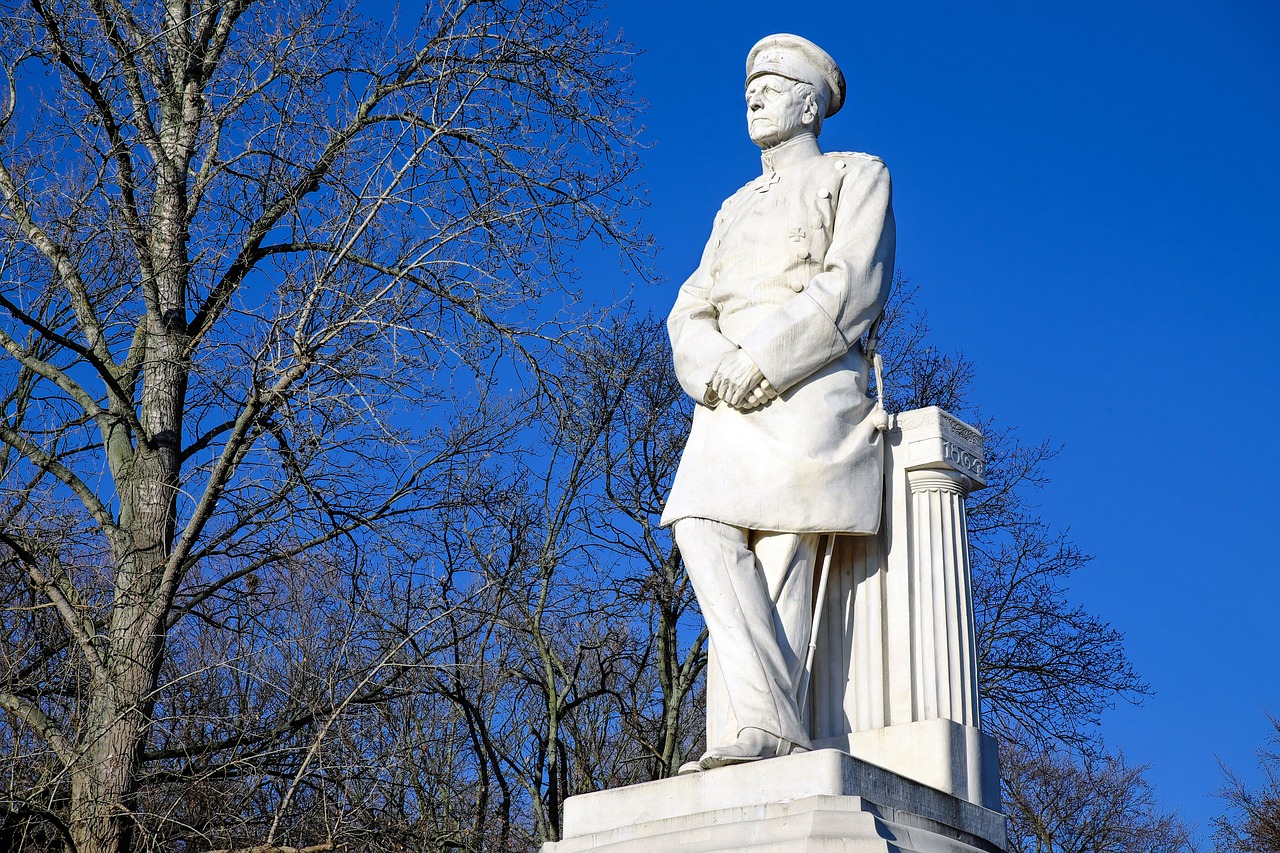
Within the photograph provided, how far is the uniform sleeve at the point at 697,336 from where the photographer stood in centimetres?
507

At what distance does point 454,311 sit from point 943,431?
15.6ft

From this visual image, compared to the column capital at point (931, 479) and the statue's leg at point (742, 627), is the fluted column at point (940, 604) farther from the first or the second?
the statue's leg at point (742, 627)

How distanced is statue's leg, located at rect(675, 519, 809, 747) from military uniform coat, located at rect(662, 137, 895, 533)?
0.08 meters

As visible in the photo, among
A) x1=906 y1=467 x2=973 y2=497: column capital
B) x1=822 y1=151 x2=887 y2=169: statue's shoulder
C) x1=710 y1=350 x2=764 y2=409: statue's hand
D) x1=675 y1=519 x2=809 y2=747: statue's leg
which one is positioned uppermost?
x1=822 y1=151 x2=887 y2=169: statue's shoulder

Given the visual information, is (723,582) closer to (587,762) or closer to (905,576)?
(905,576)

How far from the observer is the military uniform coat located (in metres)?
4.82

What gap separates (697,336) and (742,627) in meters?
1.07

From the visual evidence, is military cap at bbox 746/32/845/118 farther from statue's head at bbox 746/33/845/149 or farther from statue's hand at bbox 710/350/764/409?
statue's hand at bbox 710/350/764/409

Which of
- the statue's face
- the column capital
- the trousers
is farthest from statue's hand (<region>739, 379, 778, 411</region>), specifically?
the statue's face

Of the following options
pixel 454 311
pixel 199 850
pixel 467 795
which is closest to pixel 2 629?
pixel 199 850

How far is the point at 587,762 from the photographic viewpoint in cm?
1469

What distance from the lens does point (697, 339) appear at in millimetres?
5148

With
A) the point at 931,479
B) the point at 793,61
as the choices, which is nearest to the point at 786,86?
the point at 793,61

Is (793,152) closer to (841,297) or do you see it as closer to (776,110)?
(776,110)
